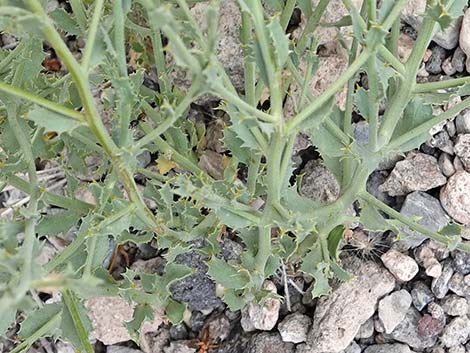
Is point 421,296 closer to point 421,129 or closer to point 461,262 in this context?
point 461,262

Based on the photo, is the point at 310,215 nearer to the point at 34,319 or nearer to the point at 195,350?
the point at 34,319

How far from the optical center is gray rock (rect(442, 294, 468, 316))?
1754mm

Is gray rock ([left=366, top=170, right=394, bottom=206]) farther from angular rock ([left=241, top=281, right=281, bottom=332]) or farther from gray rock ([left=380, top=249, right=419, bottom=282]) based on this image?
angular rock ([left=241, top=281, right=281, bottom=332])

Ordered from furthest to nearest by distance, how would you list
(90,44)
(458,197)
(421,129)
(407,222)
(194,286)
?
(194,286) → (458,197) → (407,222) → (421,129) → (90,44)

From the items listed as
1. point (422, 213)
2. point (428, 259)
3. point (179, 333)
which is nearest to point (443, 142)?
point (422, 213)

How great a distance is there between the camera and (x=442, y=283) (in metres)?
1.77

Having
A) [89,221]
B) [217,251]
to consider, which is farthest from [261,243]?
[89,221]

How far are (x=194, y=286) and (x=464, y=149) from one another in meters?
0.76

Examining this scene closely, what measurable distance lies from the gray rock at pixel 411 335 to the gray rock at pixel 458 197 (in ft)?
0.89

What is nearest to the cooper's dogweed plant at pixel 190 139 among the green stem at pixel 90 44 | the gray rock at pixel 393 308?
the green stem at pixel 90 44

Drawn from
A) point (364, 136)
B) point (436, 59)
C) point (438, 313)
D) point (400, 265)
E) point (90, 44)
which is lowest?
point (438, 313)

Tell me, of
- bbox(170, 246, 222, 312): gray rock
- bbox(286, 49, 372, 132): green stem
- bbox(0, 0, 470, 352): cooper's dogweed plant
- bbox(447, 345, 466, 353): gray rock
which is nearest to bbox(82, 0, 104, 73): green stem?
bbox(0, 0, 470, 352): cooper's dogweed plant

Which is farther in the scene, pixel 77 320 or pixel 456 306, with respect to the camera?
pixel 456 306

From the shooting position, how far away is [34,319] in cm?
142
